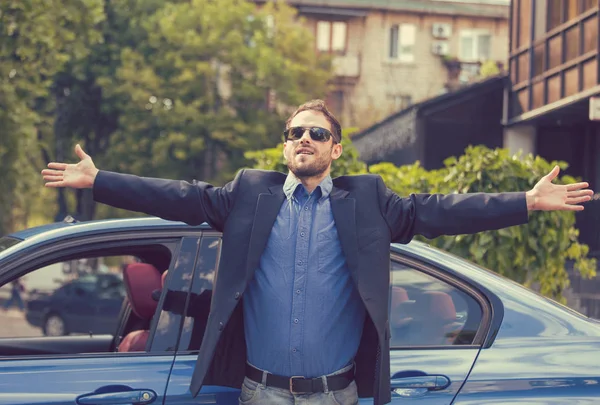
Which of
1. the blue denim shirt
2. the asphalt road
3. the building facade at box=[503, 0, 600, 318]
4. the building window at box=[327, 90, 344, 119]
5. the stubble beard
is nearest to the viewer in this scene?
the blue denim shirt

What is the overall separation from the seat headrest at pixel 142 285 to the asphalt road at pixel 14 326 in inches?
553

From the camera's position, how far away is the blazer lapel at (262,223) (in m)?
3.27

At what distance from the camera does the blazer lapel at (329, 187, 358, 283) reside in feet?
10.7

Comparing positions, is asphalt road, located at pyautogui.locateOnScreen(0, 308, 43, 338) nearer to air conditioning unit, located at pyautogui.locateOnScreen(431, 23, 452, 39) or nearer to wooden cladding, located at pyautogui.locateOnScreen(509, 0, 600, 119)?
wooden cladding, located at pyautogui.locateOnScreen(509, 0, 600, 119)

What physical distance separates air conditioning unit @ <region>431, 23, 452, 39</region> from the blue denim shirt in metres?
41.6

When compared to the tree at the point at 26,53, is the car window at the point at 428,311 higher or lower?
lower

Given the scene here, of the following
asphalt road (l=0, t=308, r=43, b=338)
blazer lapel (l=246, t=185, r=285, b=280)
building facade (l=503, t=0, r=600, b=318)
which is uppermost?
building facade (l=503, t=0, r=600, b=318)

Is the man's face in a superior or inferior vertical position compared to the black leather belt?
superior

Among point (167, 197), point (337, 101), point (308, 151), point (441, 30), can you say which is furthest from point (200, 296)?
point (441, 30)

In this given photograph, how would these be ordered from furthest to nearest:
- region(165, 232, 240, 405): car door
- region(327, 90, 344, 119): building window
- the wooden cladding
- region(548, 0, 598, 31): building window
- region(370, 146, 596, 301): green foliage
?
region(327, 90, 344, 119): building window < region(548, 0, 598, 31): building window < the wooden cladding < region(370, 146, 596, 301): green foliage < region(165, 232, 240, 405): car door

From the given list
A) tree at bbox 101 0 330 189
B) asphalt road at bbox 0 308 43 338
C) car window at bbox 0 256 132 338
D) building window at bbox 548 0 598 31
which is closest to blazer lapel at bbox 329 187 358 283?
building window at bbox 548 0 598 31

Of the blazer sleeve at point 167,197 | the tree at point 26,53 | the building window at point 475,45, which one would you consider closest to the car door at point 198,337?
the blazer sleeve at point 167,197

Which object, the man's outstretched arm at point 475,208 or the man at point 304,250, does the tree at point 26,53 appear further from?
the man's outstretched arm at point 475,208

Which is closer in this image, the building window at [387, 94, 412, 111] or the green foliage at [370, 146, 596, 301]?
the green foliage at [370, 146, 596, 301]
